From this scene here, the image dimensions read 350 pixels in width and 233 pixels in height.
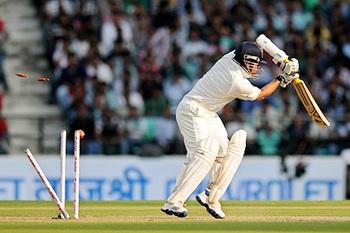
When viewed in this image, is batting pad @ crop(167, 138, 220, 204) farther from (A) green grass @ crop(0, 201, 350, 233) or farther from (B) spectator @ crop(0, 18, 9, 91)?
(B) spectator @ crop(0, 18, 9, 91)

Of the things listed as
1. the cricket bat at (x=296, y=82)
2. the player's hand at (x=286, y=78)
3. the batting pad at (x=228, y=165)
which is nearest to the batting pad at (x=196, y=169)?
the batting pad at (x=228, y=165)

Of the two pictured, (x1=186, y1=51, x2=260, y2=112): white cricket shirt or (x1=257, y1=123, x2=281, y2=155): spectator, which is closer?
(x1=186, y1=51, x2=260, y2=112): white cricket shirt

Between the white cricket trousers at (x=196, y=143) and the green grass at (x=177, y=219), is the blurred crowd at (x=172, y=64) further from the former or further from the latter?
the white cricket trousers at (x=196, y=143)

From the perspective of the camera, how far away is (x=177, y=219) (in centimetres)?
1307

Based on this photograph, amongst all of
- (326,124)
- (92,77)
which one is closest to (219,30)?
(92,77)

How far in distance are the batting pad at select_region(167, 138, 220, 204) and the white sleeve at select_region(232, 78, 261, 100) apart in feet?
1.78

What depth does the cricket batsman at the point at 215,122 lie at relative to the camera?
12.9 m

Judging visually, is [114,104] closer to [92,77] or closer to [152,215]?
[92,77]

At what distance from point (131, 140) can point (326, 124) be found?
6.81 metres

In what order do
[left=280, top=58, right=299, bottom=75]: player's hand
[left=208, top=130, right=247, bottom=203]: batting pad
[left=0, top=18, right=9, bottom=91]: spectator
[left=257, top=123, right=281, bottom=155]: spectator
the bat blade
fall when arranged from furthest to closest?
[left=0, top=18, right=9, bottom=91]: spectator < [left=257, top=123, right=281, bottom=155]: spectator < the bat blade < [left=208, top=130, right=247, bottom=203]: batting pad < [left=280, top=58, right=299, bottom=75]: player's hand

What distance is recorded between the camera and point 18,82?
2219cm

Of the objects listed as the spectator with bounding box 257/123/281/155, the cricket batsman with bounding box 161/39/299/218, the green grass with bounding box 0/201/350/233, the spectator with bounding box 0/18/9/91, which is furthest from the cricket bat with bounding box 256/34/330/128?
the spectator with bounding box 0/18/9/91

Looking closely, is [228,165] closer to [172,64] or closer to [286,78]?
[286,78]

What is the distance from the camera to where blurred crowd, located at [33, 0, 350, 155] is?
20.3 m
